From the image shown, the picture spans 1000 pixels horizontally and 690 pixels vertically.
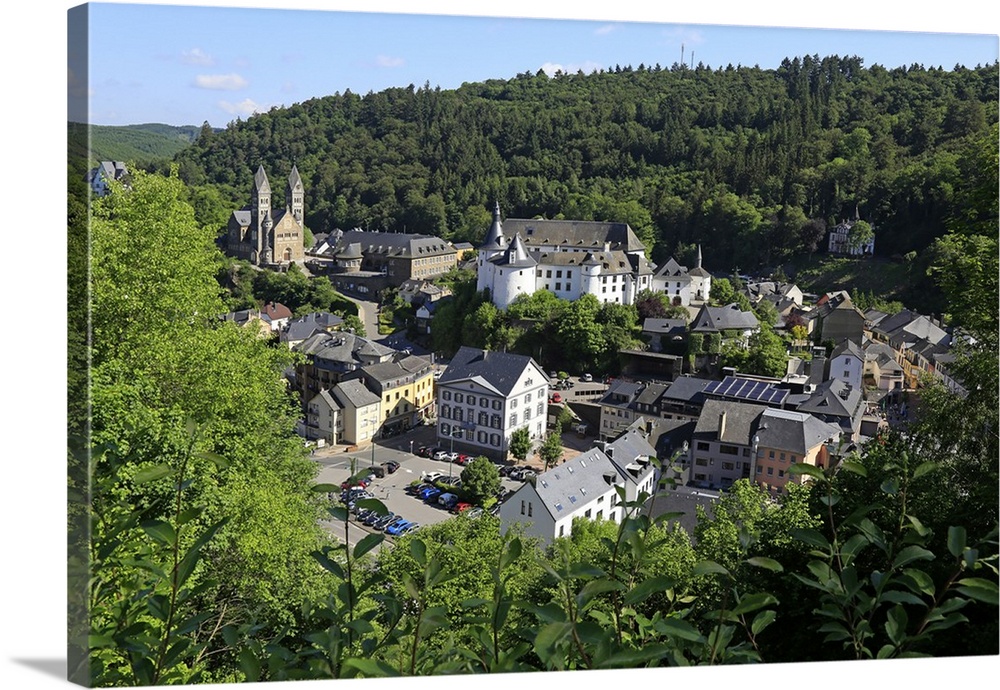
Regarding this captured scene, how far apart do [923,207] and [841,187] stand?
54 centimetres

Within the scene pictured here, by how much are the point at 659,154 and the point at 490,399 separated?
65.3 inches

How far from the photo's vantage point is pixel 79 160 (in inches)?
103

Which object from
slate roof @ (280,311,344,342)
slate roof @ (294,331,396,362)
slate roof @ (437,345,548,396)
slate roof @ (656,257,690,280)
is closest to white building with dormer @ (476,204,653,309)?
slate roof @ (656,257,690,280)

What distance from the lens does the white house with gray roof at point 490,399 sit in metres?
4.28

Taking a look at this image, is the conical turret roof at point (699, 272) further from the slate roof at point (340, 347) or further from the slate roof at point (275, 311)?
the slate roof at point (275, 311)

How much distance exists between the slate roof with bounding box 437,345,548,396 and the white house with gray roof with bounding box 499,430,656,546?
1.52 feet

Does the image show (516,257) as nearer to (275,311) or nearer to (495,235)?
(495,235)

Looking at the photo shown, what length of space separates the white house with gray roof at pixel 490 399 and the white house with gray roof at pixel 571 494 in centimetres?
22

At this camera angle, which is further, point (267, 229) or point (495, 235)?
point (495, 235)

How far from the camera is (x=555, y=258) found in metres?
4.62

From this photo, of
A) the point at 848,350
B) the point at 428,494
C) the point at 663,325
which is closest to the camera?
the point at 428,494

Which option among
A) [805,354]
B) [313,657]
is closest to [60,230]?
[313,657]

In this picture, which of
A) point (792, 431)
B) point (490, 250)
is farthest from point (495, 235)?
point (792, 431)

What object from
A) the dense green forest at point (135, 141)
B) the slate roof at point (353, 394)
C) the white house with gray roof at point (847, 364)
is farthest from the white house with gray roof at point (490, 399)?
the dense green forest at point (135, 141)
